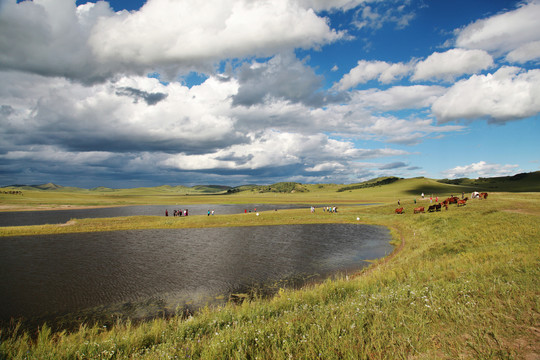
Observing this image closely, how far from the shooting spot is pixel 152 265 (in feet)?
92.4

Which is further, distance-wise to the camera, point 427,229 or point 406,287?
point 427,229

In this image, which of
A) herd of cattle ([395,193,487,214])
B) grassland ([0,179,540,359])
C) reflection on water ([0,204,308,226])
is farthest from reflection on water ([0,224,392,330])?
reflection on water ([0,204,308,226])

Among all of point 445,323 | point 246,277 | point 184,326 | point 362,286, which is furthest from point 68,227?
point 445,323

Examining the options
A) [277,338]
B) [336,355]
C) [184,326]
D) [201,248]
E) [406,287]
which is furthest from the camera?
[201,248]

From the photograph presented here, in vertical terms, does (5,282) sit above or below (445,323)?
below

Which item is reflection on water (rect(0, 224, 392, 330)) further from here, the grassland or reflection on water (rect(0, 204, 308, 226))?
reflection on water (rect(0, 204, 308, 226))

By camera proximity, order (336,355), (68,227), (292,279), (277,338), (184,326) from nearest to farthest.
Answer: (336,355) < (277,338) < (184,326) < (292,279) < (68,227)

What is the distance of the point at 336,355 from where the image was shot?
638cm

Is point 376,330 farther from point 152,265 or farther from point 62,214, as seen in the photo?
point 62,214

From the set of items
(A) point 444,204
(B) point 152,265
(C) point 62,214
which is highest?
(A) point 444,204

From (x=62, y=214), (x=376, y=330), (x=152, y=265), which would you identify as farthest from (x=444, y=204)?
(x=62, y=214)

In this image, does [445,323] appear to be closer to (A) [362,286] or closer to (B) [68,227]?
(A) [362,286]

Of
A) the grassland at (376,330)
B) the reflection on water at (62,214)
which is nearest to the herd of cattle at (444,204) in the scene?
the grassland at (376,330)

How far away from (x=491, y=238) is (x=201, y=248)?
105ft
